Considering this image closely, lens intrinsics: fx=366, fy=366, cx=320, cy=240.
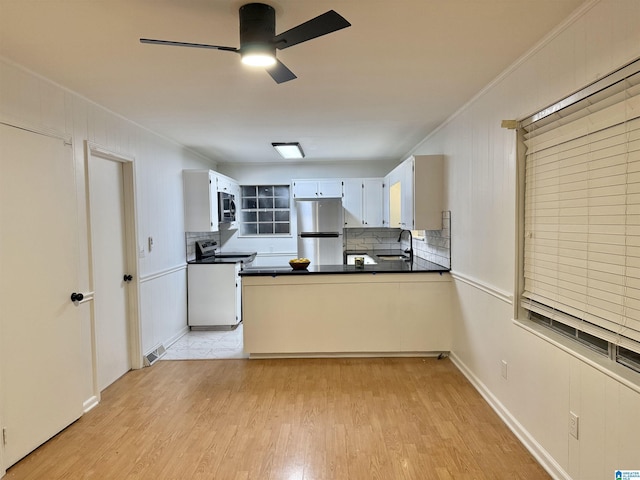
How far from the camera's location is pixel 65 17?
5.64 feet

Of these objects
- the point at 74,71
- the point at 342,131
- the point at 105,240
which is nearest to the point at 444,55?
the point at 342,131

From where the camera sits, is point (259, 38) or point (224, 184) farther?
point (224, 184)

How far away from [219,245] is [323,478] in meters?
4.59

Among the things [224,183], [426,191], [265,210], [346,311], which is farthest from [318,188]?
[346,311]

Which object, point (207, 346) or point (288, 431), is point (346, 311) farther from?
point (207, 346)

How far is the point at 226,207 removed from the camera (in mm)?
5273

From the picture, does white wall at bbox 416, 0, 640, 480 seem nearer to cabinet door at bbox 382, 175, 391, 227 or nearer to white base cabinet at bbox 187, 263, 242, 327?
cabinet door at bbox 382, 175, 391, 227

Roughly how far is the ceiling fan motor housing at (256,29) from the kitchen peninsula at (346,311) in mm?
2405

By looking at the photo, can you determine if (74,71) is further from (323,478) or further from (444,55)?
(323,478)

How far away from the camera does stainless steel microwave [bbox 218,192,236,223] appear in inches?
198

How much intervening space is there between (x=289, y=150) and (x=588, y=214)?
3798 mm

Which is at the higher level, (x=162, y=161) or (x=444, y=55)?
(x=444, y=55)

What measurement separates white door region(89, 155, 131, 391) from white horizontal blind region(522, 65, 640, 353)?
3.17 meters

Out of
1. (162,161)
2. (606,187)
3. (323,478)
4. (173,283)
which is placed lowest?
(323,478)
